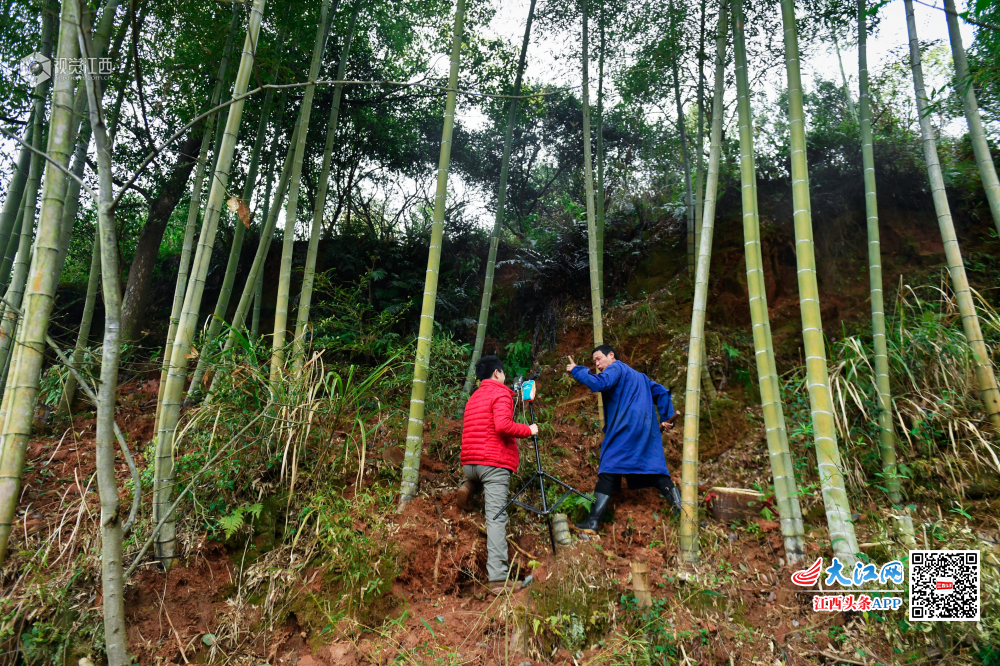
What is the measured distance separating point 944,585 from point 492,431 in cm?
241

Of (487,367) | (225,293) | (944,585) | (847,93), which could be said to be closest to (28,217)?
(225,293)

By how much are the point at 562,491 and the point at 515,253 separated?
16.5ft

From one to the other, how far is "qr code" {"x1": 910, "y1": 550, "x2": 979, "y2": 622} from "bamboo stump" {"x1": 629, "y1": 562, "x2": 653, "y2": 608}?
1193 millimetres

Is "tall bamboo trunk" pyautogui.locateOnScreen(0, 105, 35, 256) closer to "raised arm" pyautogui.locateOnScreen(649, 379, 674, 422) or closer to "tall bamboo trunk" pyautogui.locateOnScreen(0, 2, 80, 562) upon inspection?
"tall bamboo trunk" pyautogui.locateOnScreen(0, 2, 80, 562)

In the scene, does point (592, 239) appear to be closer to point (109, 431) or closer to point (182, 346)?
point (182, 346)

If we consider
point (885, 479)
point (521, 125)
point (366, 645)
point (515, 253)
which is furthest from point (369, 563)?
point (521, 125)

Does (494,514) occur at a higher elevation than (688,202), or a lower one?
lower

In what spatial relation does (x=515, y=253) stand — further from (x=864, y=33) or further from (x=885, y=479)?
(x=885, y=479)

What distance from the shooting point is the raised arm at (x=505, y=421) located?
332cm

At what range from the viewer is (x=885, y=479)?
11.0ft

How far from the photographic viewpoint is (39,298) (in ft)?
7.00

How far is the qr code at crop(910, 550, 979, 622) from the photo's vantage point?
7.95ft

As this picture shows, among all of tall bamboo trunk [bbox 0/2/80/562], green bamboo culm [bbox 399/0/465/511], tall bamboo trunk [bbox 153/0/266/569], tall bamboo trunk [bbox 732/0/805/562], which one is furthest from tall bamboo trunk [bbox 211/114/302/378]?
tall bamboo trunk [bbox 732/0/805/562]

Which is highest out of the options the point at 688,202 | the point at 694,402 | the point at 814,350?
the point at 688,202
